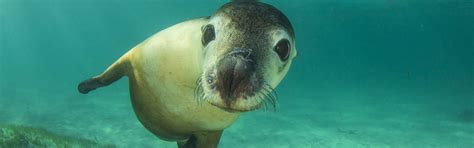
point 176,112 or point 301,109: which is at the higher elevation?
point 176,112

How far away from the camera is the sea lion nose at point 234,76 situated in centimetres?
190

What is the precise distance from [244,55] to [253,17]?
1.23 feet

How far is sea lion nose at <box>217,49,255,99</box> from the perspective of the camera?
6.23 feet

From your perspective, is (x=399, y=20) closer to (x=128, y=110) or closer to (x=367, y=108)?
(x=367, y=108)

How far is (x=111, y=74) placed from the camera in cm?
401

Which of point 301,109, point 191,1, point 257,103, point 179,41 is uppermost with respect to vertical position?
point 191,1

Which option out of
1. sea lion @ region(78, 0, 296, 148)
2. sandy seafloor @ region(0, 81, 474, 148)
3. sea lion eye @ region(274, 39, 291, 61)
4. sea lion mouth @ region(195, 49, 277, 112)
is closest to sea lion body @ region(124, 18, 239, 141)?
sea lion @ region(78, 0, 296, 148)

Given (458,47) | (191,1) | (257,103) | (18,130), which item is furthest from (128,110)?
(458,47)

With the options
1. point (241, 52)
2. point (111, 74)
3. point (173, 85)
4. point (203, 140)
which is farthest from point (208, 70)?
point (111, 74)

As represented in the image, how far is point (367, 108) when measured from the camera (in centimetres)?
1870

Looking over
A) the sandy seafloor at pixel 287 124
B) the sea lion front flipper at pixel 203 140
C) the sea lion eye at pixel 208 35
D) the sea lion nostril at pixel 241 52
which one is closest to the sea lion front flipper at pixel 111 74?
the sea lion front flipper at pixel 203 140

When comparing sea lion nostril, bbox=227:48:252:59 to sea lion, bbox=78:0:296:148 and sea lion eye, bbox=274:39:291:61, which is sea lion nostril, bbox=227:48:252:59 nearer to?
sea lion, bbox=78:0:296:148

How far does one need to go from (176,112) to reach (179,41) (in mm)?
508

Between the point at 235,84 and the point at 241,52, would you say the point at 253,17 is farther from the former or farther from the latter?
the point at 235,84
